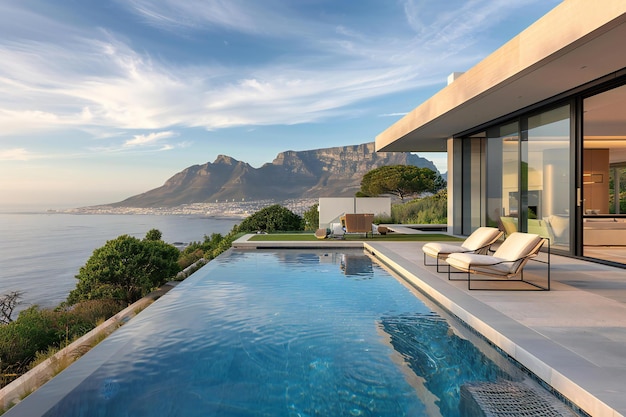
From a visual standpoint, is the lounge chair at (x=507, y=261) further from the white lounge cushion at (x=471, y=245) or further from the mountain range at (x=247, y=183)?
the mountain range at (x=247, y=183)

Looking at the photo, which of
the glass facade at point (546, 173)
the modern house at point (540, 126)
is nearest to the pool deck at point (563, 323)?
the glass facade at point (546, 173)

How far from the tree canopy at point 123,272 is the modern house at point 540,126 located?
21.5 ft

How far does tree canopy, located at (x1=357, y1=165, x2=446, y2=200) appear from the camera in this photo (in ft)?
138

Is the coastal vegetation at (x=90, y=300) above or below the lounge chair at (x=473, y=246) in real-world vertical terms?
below

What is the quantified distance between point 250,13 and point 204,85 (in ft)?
20.3

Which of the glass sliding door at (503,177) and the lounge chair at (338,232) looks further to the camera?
the lounge chair at (338,232)

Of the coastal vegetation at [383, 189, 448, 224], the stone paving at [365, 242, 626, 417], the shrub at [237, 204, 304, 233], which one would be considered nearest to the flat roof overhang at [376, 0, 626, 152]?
the stone paving at [365, 242, 626, 417]

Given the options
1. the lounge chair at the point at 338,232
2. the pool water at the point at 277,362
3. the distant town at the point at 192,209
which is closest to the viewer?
the pool water at the point at 277,362

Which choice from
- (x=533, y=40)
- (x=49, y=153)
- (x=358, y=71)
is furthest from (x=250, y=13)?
(x=49, y=153)

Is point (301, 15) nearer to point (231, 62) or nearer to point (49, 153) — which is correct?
point (231, 62)

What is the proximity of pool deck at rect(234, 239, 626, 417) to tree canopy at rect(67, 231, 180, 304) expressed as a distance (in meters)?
4.29

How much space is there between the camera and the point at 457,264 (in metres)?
5.68

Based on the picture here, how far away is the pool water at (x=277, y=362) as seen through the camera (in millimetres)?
2742

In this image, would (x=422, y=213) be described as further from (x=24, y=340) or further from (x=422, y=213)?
(x=24, y=340)
